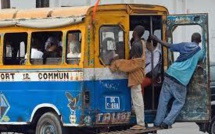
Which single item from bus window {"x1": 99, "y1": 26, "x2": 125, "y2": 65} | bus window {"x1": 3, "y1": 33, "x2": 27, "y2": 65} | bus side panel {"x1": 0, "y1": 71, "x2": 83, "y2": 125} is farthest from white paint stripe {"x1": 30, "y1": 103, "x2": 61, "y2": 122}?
bus window {"x1": 99, "y1": 26, "x2": 125, "y2": 65}

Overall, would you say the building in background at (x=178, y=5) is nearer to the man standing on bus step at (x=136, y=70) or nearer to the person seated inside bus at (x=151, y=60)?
the person seated inside bus at (x=151, y=60)

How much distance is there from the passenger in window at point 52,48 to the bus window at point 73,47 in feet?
1.01

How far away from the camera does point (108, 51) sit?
41.8ft

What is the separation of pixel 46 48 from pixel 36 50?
0.17 metres

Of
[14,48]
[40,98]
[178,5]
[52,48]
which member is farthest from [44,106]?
[178,5]

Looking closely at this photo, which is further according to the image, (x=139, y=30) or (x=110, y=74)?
(x=139, y=30)

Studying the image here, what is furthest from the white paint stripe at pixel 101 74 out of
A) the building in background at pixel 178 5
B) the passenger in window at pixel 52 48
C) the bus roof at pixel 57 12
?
the building in background at pixel 178 5

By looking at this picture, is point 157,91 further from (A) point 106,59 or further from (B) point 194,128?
(B) point 194,128

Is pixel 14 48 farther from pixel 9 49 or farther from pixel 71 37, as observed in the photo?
pixel 71 37

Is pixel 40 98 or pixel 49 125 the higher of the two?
pixel 40 98

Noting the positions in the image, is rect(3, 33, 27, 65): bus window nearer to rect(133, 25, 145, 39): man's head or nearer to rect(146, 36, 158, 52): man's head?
rect(133, 25, 145, 39): man's head

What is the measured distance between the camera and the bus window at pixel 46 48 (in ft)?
42.6

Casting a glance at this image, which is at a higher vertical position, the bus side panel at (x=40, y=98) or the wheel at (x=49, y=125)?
the bus side panel at (x=40, y=98)

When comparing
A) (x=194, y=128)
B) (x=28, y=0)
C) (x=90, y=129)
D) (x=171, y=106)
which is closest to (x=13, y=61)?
(x=90, y=129)
